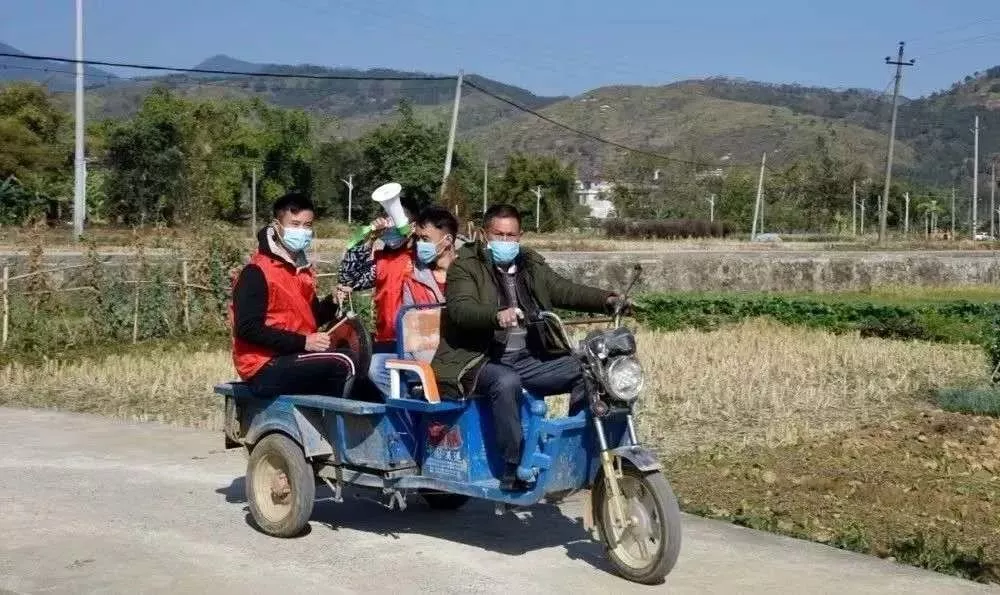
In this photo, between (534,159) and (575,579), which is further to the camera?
(534,159)

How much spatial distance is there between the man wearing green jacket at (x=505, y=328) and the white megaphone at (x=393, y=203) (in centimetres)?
Answer: 167

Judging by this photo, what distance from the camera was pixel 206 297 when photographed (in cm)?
2166

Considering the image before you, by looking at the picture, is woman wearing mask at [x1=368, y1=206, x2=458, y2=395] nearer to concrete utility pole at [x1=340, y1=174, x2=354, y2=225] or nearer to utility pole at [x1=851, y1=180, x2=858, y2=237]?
concrete utility pole at [x1=340, y1=174, x2=354, y2=225]

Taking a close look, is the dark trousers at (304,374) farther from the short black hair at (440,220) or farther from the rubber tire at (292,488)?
the short black hair at (440,220)

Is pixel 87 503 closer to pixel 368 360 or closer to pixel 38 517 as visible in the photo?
pixel 38 517

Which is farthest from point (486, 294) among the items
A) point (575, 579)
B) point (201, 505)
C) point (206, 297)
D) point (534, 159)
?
point (534, 159)

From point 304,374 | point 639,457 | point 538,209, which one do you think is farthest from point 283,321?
point 538,209

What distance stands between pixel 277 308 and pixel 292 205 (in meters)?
0.62

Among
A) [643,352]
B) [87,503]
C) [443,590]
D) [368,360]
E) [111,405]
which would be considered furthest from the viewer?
[643,352]

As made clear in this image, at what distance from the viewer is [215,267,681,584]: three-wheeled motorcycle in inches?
269

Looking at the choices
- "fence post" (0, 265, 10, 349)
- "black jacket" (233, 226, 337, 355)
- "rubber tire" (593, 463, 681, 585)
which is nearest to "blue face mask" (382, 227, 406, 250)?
"black jacket" (233, 226, 337, 355)

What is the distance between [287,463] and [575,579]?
76.6 inches

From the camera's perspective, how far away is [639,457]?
22.2 ft

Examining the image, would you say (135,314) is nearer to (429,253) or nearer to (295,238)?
(429,253)
